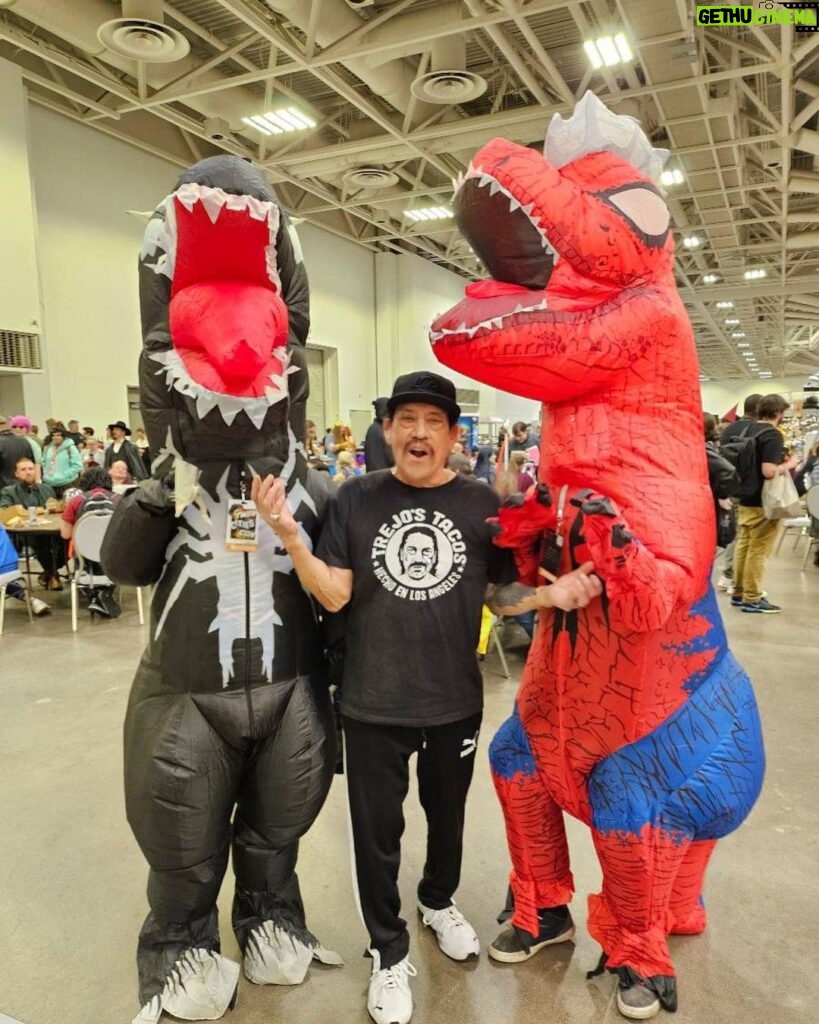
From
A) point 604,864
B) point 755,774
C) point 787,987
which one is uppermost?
point 755,774

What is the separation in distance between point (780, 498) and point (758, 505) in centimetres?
27

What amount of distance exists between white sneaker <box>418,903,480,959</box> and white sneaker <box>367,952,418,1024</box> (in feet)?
0.64

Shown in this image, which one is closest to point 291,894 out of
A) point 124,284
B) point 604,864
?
point 604,864

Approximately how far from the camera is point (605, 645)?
1509mm

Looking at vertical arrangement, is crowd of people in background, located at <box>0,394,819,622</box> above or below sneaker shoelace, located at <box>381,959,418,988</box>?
above

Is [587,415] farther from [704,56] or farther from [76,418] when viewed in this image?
[76,418]

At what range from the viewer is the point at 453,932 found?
1968 mm

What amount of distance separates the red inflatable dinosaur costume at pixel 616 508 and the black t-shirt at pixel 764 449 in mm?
4058

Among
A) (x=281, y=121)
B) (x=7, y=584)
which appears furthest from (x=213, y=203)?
(x=281, y=121)

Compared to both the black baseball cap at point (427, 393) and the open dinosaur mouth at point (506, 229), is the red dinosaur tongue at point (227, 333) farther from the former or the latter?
the open dinosaur mouth at point (506, 229)

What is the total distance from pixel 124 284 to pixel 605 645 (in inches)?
378

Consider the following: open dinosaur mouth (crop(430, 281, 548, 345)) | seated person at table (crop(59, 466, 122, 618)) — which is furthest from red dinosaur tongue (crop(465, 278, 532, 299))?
seated person at table (crop(59, 466, 122, 618))

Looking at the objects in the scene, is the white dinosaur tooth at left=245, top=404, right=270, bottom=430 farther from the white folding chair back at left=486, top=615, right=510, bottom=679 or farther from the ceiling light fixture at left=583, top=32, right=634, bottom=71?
the ceiling light fixture at left=583, top=32, right=634, bottom=71

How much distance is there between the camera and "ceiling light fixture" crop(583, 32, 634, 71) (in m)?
6.42
